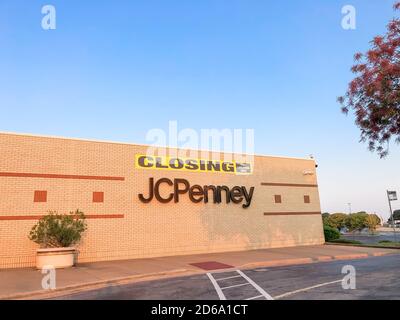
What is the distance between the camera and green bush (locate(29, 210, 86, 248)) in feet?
49.3

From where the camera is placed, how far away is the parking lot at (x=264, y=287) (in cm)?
854

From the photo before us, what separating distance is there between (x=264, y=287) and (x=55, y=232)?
999 centimetres

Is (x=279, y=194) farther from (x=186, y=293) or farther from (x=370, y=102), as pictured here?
(x=186, y=293)

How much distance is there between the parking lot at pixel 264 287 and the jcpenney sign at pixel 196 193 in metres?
7.81

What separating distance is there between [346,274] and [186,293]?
6.30 meters

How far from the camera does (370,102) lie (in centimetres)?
1100

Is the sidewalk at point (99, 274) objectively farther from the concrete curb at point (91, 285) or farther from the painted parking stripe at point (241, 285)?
the painted parking stripe at point (241, 285)

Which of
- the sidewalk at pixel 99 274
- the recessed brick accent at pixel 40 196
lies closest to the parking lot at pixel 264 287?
the sidewalk at pixel 99 274

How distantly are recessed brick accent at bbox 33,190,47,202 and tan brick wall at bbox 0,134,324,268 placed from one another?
204 millimetres

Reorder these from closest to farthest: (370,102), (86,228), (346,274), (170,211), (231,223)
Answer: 1. (370,102)
2. (346,274)
3. (86,228)
4. (170,211)
5. (231,223)

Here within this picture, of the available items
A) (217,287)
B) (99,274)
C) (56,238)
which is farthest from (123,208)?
(217,287)

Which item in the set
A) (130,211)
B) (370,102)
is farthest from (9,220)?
(370,102)

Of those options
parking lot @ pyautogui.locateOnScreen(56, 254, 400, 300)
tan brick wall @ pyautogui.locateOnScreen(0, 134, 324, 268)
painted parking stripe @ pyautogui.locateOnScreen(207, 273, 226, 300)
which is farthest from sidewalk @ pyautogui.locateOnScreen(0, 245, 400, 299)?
tan brick wall @ pyautogui.locateOnScreen(0, 134, 324, 268)
